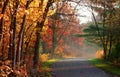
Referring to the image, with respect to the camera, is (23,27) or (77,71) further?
(77,71)

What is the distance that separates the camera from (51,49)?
55.8 m

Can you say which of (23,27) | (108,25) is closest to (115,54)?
(108,25)

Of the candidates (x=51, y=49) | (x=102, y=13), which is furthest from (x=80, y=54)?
(x=102, y=13)

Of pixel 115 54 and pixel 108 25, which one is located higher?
pixel 108 25

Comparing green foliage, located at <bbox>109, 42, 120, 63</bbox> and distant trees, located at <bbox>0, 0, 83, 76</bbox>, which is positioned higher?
distant trees, located at <bbox>0, 0, 83, 76</bbox>

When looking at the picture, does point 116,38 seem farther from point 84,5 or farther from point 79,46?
point 79,46

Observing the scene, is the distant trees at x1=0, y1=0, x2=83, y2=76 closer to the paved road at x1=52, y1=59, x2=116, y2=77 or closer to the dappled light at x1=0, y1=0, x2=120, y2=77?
the dappled light at x1=0, y1=0, x2=120, y2=77

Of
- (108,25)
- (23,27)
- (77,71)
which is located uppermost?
(23,27)

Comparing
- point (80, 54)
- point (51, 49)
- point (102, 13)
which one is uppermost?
point (102, 13)

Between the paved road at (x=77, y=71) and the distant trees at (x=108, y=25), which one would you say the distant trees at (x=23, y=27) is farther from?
the distant trees at (x=108, y=25)

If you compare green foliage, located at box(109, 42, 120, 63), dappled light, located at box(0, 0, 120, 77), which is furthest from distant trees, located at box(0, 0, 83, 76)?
green foliage, located at box(109, 42, 120, 63)

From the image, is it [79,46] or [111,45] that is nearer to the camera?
[111,45]

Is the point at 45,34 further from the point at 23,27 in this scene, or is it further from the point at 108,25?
the point at 23,27

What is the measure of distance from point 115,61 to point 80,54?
66.8 m
